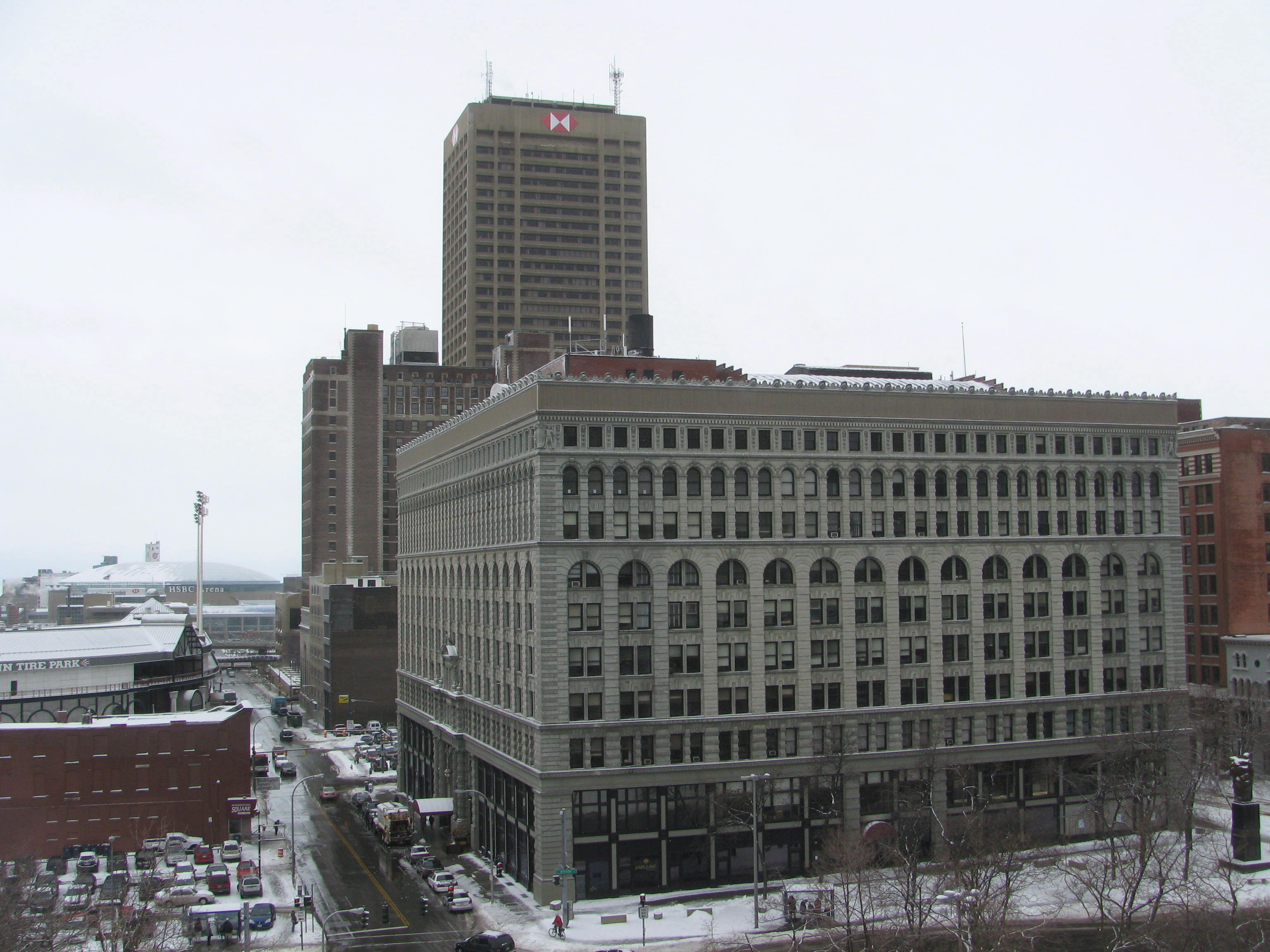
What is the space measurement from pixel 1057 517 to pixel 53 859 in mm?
80533

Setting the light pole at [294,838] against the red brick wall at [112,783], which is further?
the red brick wall at [112,783]

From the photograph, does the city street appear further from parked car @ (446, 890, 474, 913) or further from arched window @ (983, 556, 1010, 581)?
arched window @ (983, 556, 1010, 581)

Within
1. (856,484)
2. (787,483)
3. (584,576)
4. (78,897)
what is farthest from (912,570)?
(78,897)

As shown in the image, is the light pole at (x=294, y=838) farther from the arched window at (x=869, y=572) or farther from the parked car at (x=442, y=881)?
the arched window at (x=869, y=572)

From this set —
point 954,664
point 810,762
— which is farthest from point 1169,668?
point 810,762

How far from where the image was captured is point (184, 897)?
263 feet

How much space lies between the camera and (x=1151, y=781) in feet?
291

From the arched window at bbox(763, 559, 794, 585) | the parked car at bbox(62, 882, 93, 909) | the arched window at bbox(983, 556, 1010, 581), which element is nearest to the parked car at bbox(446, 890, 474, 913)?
the parked car at bbox(62, 882, 93, 909)

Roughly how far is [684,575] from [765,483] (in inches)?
345

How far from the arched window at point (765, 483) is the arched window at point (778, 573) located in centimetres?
460

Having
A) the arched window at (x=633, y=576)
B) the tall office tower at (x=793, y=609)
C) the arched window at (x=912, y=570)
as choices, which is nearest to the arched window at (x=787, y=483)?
the tall office tower at (x=793, y=609)

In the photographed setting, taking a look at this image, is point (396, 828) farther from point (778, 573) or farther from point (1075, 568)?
point (1075, 568)

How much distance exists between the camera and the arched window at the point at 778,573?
280 ft

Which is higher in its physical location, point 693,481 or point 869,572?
point 693,481
